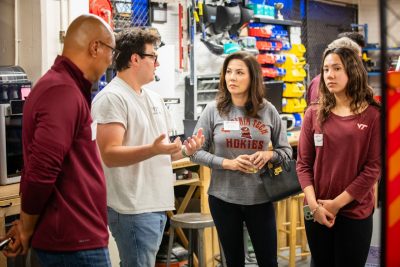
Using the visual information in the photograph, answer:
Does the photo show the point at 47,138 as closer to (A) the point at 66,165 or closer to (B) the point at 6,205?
(A) the point at 66,165

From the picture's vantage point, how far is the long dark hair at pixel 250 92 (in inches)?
128

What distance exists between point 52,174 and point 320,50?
7087 mm

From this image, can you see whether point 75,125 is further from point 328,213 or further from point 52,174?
point 328,213

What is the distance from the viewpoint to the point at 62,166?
191 cm

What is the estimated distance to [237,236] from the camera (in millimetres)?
3211

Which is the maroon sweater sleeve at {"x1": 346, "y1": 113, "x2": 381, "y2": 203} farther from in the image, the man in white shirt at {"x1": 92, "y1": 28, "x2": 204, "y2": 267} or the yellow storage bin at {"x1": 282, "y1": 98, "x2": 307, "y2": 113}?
the yellow storage bin at {"x1": 282, "y1": 98, "x2": 307, "y2": 113}

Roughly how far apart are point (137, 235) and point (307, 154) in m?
1.02

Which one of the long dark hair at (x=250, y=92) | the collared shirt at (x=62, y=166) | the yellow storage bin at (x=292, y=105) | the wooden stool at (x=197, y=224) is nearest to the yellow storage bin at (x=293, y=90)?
the yellow storage bin at (x=292, y=105)

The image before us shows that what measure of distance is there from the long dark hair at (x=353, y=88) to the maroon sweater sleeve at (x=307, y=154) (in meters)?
0.10

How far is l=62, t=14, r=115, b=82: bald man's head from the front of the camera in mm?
2012

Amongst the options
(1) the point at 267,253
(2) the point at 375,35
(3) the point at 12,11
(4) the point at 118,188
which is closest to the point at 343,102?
(1) the point at 267,253

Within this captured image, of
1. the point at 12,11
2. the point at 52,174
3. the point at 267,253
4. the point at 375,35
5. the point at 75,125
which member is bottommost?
the point at 267,253

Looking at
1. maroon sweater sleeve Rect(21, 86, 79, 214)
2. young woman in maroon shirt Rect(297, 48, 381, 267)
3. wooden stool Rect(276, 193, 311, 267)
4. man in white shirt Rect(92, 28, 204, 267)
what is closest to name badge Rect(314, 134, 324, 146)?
young woman in maroon shirt Rect(297, 48, 381, 267)

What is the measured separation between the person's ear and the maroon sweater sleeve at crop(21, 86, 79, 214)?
21 centimetres
